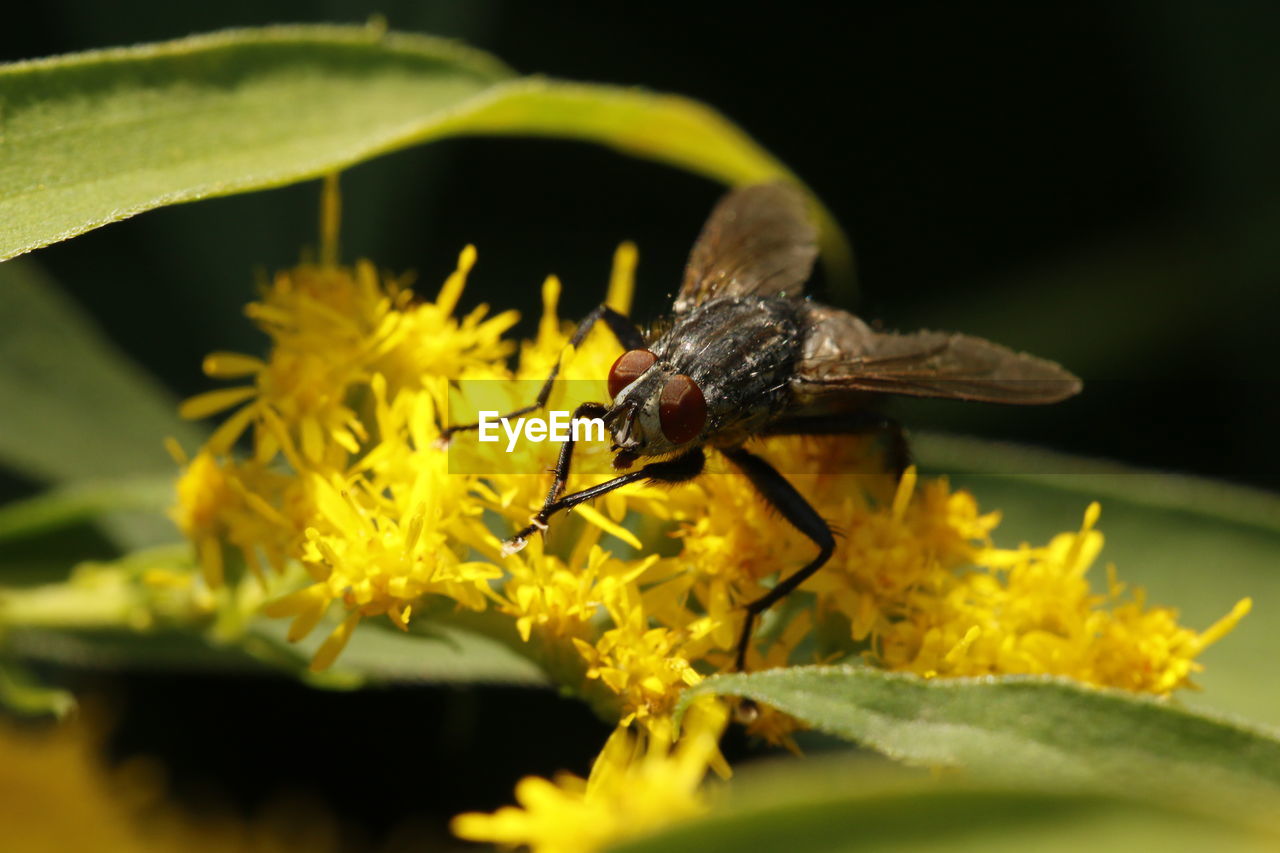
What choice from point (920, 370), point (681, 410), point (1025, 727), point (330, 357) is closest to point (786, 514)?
point (681, 410)

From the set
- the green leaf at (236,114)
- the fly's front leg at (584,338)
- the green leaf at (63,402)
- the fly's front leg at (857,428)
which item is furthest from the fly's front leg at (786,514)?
the green leaf at (63,402)

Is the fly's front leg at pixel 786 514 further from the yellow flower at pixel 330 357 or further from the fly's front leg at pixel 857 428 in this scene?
the yellow flower at pixel 330 357

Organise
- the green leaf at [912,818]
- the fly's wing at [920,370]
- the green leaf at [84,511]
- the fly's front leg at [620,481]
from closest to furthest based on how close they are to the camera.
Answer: the green leaf at [912,818] < the fly's front leg at [620,481] < the fly's wing at [920,370] < the green leaf at [84,511]

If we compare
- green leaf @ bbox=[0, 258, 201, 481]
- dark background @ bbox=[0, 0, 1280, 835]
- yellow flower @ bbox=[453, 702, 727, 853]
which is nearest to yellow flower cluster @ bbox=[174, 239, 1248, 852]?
yellow flower @ bbox=[453, 702, 727, 853]

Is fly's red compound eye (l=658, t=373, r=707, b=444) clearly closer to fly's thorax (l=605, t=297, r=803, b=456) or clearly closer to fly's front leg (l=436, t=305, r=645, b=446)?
fly's thorax (l=605, t=297, r=803, b=456)

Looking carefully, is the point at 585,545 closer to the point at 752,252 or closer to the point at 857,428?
the point at 857,428

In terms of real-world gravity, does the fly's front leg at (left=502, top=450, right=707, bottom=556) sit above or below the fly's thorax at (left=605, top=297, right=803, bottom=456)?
below
